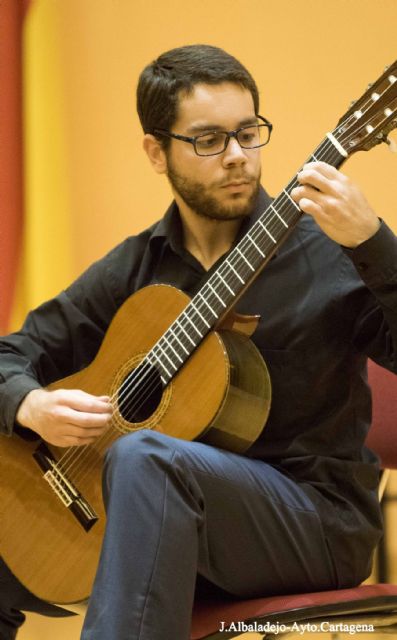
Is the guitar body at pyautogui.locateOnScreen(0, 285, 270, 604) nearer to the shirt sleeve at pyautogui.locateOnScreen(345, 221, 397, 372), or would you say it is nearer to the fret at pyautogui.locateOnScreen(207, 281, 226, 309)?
the fret at pyautogui.locateOnScreen(207, 281, 226, 309)

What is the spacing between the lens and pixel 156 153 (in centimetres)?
225

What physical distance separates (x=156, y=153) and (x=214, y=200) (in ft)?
0.88

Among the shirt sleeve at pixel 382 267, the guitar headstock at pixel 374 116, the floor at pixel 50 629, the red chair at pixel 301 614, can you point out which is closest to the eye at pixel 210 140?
the guitar headstock at pixel 374 116

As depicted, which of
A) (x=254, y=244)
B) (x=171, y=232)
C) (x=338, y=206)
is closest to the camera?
(x=338, y=206)

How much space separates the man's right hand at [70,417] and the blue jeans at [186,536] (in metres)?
0.29

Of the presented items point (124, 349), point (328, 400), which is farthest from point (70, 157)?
point (328, 400)

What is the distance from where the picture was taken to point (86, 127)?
334 centimetres

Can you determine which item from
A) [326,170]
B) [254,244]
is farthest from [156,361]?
[326,170]

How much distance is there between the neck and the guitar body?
0.68 ft

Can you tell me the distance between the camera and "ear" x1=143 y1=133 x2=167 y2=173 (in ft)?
7.32

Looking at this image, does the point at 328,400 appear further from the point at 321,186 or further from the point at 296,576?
the point at 321,186

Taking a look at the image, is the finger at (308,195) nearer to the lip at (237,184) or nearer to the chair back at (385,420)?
the lip at (237,184)

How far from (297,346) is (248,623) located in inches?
21.7

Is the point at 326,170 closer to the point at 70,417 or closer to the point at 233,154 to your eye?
the point at 233,154
